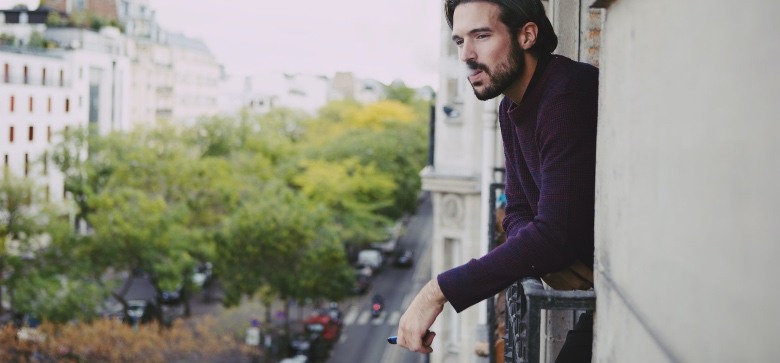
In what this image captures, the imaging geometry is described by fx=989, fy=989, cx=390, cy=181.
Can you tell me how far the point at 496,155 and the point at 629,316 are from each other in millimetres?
11029

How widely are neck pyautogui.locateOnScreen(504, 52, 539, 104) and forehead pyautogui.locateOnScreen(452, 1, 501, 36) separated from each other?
14cm

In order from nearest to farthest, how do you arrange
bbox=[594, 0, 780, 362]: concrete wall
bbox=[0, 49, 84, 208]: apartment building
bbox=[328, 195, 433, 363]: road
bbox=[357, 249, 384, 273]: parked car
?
bbox=[594, 0, 780, 362]: concrete wall < bbox=[328, 195, 433, 363]: road < bbox=[0, 49, 84, 208]: apartment building < bbox=[357, 249, 384, 273]: parked car

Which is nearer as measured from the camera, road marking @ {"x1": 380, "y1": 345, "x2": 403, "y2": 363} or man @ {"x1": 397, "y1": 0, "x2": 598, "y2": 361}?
man @ {"x1": 397, "y1": 0, "x2": 598, "y2": 361}

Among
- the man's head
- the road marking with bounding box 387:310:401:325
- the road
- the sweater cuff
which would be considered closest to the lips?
the man's head

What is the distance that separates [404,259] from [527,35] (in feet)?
162

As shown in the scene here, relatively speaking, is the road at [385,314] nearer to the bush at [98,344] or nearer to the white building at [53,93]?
the bush at [98,344]

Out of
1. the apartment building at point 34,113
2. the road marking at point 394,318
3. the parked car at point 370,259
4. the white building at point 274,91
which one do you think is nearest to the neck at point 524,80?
the apartment building at point 34,113

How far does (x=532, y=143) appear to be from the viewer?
2729 mm

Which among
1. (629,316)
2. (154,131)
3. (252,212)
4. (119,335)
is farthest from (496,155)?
(154,131)

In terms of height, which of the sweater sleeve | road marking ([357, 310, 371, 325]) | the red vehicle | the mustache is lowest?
road marking ([357, 310, 371, 325])

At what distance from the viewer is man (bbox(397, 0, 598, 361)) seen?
97.5 inches

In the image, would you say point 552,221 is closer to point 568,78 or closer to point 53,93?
point 568,78

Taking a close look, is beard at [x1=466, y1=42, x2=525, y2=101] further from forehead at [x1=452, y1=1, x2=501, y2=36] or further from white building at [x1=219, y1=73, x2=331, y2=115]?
white building at [x1=219, y1=73, x2=331, y2=115]

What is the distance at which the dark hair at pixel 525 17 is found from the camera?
2684mm
